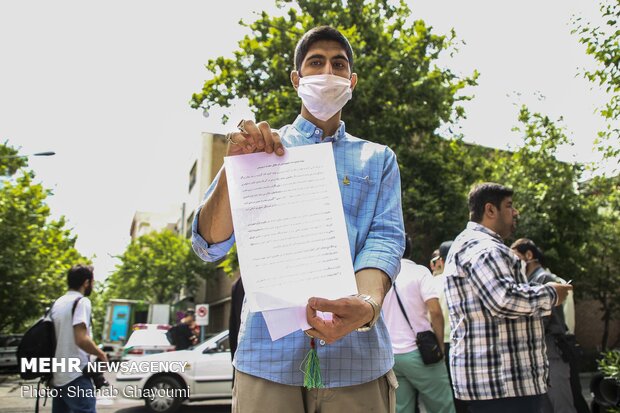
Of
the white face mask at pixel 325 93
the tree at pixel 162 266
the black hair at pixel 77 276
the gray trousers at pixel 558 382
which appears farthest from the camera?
the tree at pixel 162 266

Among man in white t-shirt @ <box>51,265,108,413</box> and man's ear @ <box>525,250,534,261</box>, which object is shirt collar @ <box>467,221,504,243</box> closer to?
man's ear @ <box>525,250,534,261</box>

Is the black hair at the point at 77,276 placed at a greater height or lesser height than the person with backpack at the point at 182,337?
greater

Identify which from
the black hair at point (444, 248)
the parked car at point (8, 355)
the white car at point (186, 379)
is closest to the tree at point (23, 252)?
the parked car at point (8, 355)

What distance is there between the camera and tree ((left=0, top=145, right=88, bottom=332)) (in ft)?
68.5

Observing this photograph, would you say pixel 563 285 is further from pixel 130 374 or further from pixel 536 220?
pixel 536 220

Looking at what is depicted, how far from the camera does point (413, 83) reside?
16.3 m

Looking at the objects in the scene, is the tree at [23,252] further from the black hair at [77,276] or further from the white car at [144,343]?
the black hair at [77,276]

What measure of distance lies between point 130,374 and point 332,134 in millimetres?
10503

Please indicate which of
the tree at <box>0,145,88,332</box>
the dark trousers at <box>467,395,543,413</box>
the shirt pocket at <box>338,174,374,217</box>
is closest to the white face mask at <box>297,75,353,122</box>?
the shirt pocket at <box>338,174,374,217</box>

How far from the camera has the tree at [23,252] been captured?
20891 mm

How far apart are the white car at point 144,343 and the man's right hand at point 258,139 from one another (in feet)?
54.2

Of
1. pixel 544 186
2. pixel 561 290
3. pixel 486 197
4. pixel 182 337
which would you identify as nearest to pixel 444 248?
pixel 486 197

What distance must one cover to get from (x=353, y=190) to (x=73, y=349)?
4.28 metres

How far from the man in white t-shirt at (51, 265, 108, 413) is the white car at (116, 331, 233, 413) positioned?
529 centimetres
